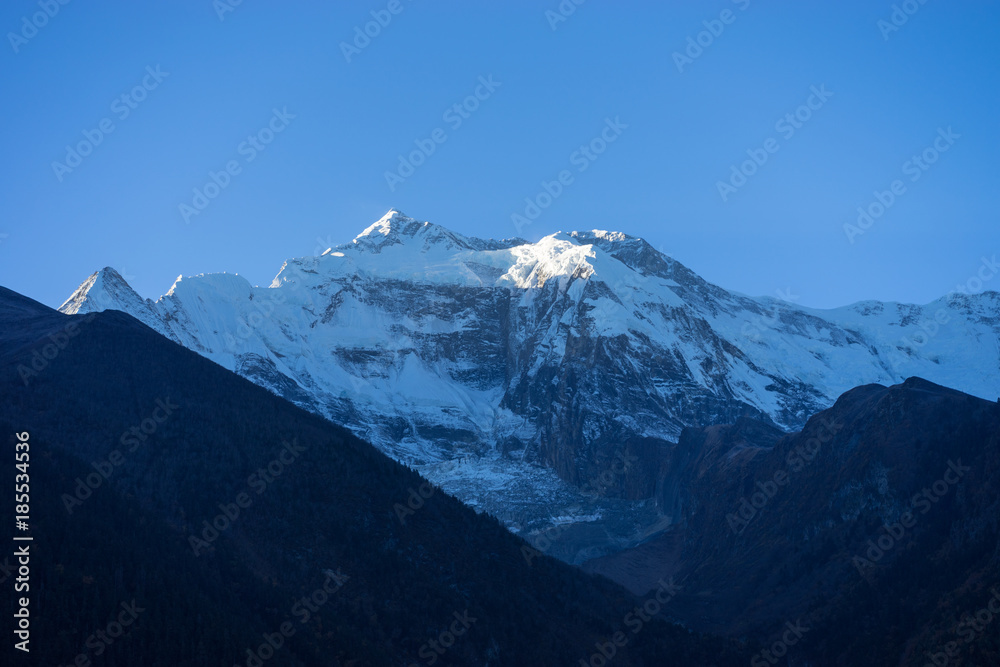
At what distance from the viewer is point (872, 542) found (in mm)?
140750

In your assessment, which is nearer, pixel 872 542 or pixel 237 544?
pixel 237 544

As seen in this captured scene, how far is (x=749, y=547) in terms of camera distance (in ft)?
576

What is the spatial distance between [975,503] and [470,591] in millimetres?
64438

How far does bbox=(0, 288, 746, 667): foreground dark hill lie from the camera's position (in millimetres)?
78812

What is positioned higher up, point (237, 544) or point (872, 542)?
point (872, 542)

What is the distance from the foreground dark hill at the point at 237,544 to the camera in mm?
78812

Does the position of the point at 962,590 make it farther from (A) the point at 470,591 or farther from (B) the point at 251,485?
(B) the point at 251,485

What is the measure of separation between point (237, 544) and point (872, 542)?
87.9 meters

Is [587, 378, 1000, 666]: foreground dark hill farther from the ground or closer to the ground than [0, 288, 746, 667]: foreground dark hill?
farther from the ground

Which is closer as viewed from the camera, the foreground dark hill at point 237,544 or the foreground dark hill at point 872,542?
the foreground dark hill at point 237,544

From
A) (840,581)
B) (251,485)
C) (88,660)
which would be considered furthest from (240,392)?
(840,581)

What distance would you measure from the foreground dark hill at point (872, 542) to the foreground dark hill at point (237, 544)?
676 inches

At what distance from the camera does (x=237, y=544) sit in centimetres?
10188

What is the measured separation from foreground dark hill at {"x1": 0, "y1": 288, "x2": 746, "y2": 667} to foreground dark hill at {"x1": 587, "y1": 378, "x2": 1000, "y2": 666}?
1717 cm
